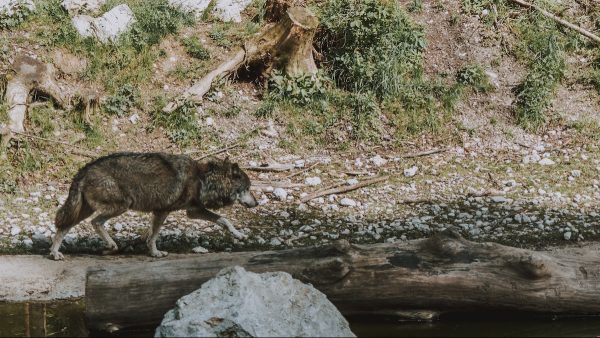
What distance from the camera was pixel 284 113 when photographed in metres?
13.0

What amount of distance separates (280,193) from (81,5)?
6760mm

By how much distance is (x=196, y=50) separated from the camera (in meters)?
14.0

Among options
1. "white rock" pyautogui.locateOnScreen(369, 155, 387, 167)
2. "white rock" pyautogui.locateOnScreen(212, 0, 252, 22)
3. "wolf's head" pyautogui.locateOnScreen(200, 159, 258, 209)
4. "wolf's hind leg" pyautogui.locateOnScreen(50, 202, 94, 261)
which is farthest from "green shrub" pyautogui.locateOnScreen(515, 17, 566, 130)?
"wolf's hind leg" pyautogui.locateOnScreen(50, 202, 94, 261)

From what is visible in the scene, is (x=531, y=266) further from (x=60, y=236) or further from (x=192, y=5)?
(x=192, y=5)

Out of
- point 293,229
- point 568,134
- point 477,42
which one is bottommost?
point 293,229

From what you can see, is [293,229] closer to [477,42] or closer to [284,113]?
[284,113]

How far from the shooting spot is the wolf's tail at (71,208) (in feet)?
27.0

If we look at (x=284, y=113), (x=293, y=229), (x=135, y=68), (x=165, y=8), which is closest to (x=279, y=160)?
(x=284, y=113)

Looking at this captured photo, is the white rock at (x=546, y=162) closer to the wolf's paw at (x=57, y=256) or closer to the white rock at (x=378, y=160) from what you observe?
the white rock at (x=378, y=160)

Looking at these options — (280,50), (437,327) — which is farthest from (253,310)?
(280,50)

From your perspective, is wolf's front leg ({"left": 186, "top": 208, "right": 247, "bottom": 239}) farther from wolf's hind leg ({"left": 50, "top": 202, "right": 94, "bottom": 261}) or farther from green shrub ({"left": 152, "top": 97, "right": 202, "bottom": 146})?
green shrub ({"left": 152, "top": 97, "right": 202, "bottom": 146})

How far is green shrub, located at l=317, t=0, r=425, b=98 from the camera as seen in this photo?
1335 centimetres

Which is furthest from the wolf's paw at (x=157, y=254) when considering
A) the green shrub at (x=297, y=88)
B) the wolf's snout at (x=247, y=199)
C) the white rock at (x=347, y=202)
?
the green shrub at (x=297, y=88)

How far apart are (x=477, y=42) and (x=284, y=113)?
179 inches
